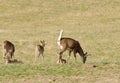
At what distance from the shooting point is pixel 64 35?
112ft

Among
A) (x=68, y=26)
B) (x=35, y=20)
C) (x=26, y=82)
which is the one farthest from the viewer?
(x=35, y=20)

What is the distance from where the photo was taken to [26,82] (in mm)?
12180

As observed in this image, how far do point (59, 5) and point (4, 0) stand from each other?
6.90 meters

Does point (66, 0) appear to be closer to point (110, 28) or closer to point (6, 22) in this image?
point (6, 22)

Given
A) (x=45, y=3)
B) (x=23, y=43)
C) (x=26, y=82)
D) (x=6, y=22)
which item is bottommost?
(x=26, y=82)

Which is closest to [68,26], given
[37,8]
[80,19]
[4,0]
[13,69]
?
[80,19]

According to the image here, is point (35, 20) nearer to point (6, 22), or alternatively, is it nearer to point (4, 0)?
point (6, 22)

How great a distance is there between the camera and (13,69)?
1373 centimetres

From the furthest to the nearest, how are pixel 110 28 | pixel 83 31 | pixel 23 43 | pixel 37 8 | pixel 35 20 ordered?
pixel 37 8, pixel 35 20, pixel 110 28, pixel 83 31, pixel 23 43

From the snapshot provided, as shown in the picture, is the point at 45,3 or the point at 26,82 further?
the point at 45,3

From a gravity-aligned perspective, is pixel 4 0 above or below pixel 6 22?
above

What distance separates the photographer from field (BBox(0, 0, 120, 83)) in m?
12.9

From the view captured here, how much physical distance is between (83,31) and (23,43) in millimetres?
7708

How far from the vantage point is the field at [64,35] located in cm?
1288
